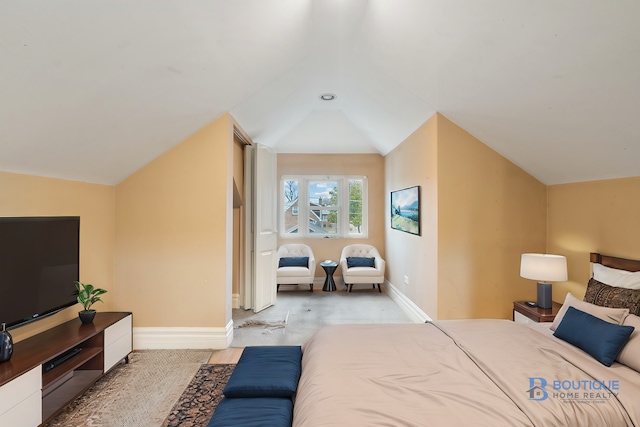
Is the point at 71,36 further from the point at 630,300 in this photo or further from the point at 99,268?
the point at 630,300

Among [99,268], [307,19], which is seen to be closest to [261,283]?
[99,268]

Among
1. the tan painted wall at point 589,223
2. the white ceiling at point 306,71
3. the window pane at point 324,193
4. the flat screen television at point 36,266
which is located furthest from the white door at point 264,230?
the tan painted wall at point 589,223

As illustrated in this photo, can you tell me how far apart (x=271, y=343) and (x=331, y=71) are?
3.14 meters

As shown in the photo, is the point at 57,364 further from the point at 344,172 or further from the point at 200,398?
the point at 344,172

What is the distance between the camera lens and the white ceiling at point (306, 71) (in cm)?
167

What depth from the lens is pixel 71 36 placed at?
1.58 m

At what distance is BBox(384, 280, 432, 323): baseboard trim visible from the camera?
3.88 m

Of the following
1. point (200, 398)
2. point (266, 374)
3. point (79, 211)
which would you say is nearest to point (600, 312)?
point (266, 374)

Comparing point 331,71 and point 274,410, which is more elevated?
point 331,71

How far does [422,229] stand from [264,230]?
7.24 feet

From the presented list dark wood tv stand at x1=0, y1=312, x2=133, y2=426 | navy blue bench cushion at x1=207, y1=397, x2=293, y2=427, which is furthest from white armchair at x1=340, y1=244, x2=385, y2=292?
navy blue bench cushion at x1=207, y1=397, x2=293, y2=427

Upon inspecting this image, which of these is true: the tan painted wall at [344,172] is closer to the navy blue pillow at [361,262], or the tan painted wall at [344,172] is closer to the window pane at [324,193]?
the window pane at [324,193]

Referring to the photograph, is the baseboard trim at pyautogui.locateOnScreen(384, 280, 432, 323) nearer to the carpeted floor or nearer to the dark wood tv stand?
the carpeted floor

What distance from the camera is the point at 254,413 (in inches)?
62.0
